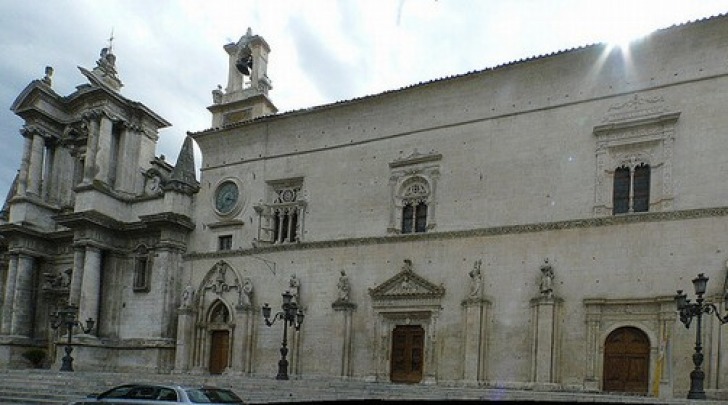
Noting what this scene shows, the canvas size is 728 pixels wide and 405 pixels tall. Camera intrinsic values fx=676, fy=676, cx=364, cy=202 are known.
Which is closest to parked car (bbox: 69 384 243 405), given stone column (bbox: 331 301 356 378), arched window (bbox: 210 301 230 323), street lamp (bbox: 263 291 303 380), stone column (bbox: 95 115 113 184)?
street lamp (bbox: 263 291 303 380)

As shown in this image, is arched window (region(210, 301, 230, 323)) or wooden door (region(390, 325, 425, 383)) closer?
wooden door (region(390, 325, 425, 383))

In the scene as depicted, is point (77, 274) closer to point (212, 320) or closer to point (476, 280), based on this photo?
point (212, 320)

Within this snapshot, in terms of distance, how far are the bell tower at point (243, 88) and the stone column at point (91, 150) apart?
19.1 feet

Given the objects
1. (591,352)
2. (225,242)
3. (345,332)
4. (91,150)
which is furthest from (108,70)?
(591,352)

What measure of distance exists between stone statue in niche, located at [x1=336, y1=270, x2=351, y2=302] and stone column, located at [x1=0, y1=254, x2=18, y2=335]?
63.8 feet

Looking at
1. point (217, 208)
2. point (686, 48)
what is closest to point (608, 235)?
point (686, 48)

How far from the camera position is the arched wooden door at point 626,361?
67.4 ft

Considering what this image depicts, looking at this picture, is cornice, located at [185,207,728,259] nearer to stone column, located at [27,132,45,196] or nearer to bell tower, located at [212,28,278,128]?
bell tower, located at [212,28,278,128]

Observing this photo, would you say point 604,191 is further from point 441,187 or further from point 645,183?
point 441,187

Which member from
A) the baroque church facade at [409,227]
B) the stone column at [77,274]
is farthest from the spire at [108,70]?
the stone column at [77,274]

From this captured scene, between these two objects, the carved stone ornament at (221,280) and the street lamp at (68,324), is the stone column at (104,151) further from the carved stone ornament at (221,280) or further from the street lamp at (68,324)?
the carved stone ornament at (221,280)

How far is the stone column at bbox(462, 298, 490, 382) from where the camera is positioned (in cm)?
2297

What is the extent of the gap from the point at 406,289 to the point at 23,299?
72.2ft

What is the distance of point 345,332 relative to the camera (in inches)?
1022
